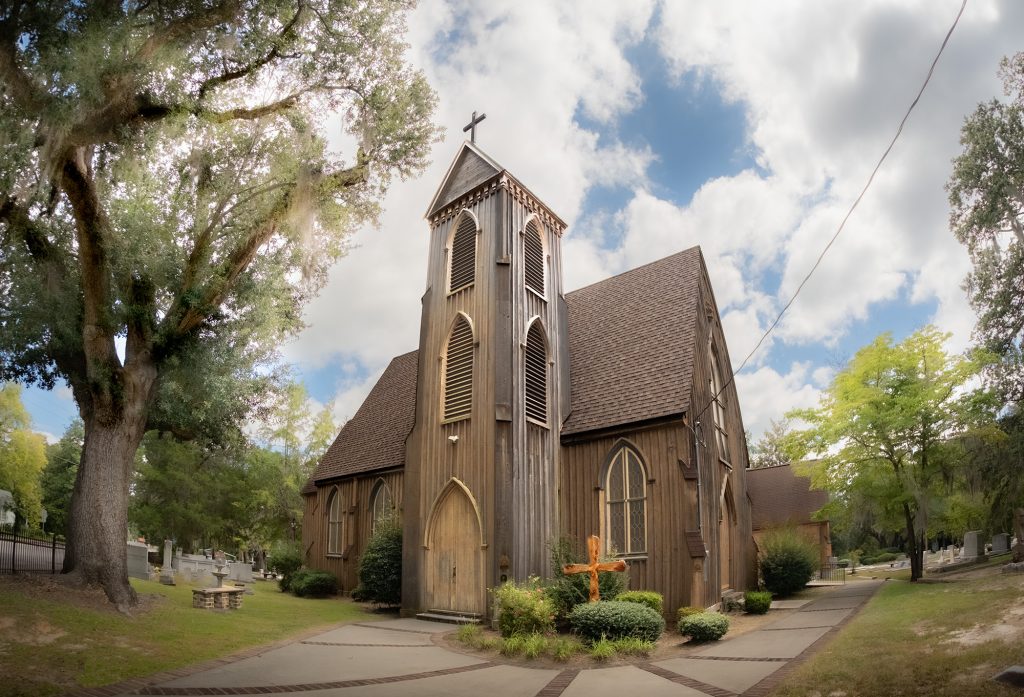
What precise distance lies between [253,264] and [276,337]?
1906 mm

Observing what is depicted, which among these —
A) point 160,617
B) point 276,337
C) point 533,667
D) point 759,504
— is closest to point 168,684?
point 160,617

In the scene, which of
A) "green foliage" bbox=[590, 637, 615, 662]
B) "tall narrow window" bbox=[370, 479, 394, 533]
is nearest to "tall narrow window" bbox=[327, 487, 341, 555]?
"tall narrow window" bbox=[370, 479, 394, 533]

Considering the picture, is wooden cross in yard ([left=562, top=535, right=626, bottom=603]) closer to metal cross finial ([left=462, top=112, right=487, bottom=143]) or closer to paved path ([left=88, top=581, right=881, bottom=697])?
paved path ([left=88, top=581, right=881, bottom=697])

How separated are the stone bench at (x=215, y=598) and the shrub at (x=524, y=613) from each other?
7.56m

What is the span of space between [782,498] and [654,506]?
2289 cm

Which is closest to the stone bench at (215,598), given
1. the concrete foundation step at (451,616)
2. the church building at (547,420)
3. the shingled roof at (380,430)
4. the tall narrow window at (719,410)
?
the church building at (547,420)

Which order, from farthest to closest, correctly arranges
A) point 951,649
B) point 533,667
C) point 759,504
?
1. point 759,504
2. point 533,667
3. point 951,649

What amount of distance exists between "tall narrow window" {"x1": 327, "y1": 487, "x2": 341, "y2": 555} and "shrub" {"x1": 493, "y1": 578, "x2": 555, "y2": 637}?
43.2 ft

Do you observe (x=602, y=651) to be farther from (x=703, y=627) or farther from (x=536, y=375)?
(x=536, y=375)

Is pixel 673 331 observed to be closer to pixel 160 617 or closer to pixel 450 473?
pixel 450 473

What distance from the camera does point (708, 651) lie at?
1256 cm

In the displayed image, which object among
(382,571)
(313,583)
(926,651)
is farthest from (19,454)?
(926,651)

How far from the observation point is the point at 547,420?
718 inches

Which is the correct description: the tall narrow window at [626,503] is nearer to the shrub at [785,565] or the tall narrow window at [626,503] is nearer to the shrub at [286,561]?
the shrub at [785,565]
